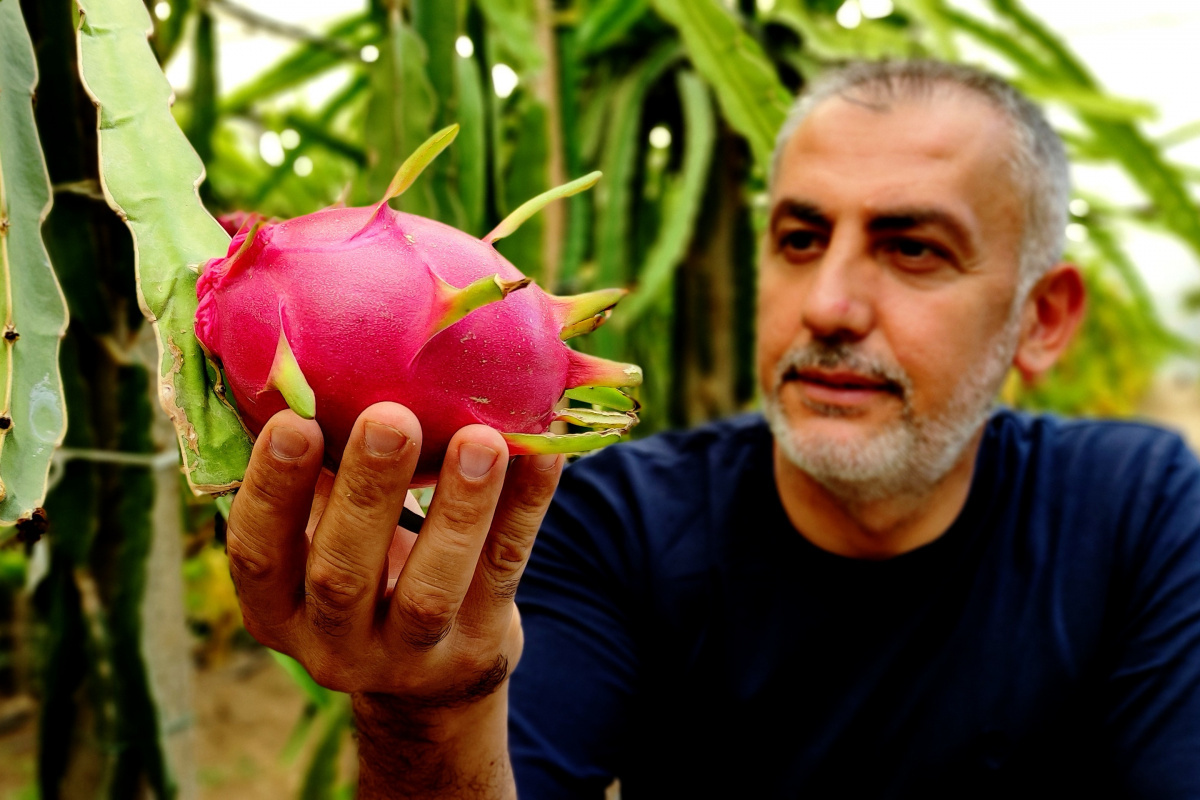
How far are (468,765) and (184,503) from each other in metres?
0.45

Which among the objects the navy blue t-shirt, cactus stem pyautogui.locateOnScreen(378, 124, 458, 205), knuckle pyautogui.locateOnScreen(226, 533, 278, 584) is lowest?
A: the navy blue t-shirt

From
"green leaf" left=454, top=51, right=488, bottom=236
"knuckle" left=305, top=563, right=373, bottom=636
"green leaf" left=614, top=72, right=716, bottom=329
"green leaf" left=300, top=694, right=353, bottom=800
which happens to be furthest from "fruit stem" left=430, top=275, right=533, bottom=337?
"green leaf" left=300, top=694, right=353, bottom=800

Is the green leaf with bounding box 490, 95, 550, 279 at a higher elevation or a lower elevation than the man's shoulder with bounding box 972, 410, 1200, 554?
higher

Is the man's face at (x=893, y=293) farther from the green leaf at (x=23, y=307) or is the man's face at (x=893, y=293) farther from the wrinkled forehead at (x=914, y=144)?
the green leaf at (x=23, y=307)

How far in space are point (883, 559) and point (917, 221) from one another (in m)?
0.28

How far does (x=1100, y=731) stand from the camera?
761mm

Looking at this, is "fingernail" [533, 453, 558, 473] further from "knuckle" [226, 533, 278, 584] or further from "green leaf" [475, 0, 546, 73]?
"green leaf" [475, 0, 546, 73]

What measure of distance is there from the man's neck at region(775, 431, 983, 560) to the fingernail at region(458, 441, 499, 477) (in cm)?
54

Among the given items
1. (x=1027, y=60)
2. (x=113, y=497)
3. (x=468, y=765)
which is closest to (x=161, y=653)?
(x=113, y=497)

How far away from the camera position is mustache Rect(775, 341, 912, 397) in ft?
2.48

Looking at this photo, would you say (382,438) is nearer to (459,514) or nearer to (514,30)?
(459,514)

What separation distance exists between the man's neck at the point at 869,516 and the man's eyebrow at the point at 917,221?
7.4 inches

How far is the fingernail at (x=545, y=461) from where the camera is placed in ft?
1.16

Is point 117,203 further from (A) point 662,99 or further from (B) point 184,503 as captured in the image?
(A) point 662,99
